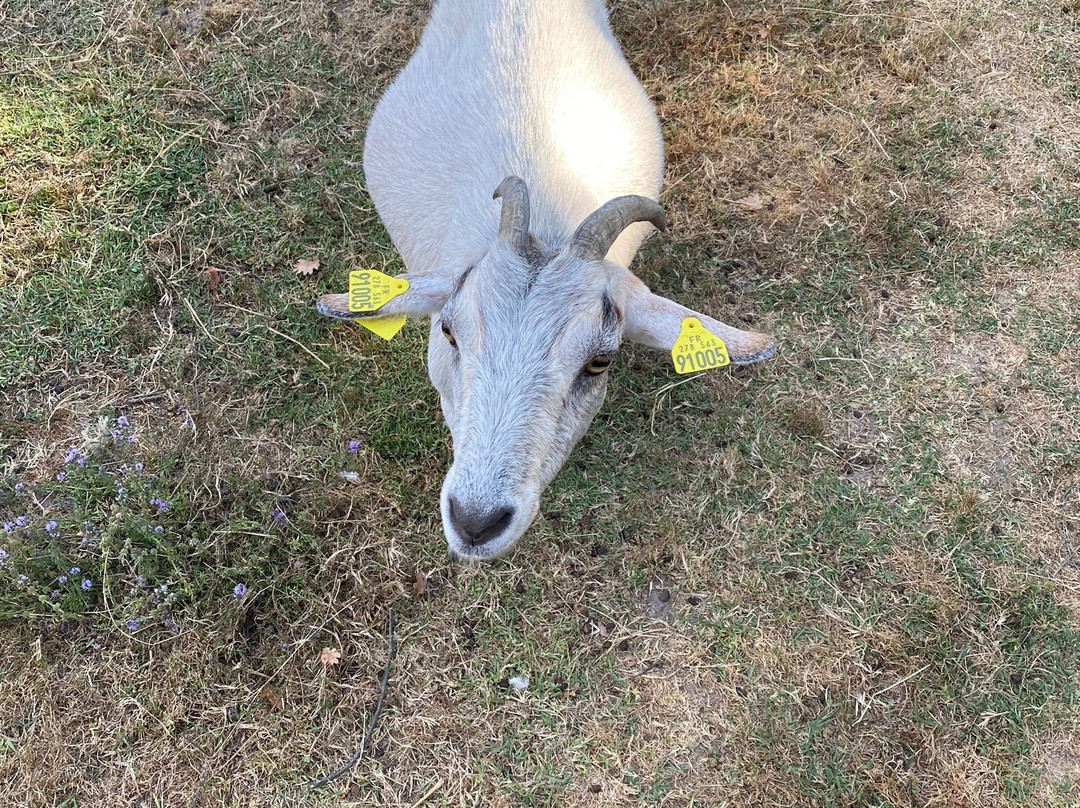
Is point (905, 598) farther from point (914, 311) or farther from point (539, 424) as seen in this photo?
point (539, 424)

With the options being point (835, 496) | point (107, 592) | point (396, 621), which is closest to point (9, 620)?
point (107, 592)

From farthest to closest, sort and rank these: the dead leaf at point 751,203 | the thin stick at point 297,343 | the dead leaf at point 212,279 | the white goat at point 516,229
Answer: the dead leaf at point 751,203, the dead leaf at point 212,279, the thin stick at point 297,343, the white goat at point 516,229

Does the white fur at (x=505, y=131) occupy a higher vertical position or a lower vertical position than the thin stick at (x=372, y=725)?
higher

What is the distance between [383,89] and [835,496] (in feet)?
15.4

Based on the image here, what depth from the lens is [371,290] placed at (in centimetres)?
307

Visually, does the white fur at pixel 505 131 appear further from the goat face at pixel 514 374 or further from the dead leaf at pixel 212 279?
the dead leaf at pixel 212 279

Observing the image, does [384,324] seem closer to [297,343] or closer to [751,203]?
[297,343]

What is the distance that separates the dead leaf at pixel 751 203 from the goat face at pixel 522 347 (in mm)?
2421

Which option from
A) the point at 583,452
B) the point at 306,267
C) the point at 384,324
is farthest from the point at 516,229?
the point at 306,267

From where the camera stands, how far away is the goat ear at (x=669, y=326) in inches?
121

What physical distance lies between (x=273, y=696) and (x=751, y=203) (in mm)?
4717

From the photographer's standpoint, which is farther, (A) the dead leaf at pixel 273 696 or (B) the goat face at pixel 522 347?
(A) the dead leaf at pixel 273 696

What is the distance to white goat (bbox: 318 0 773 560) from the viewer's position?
9.09ft

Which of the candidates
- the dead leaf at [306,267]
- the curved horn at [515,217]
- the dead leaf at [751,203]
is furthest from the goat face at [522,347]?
the dead leaf at [751,203]
